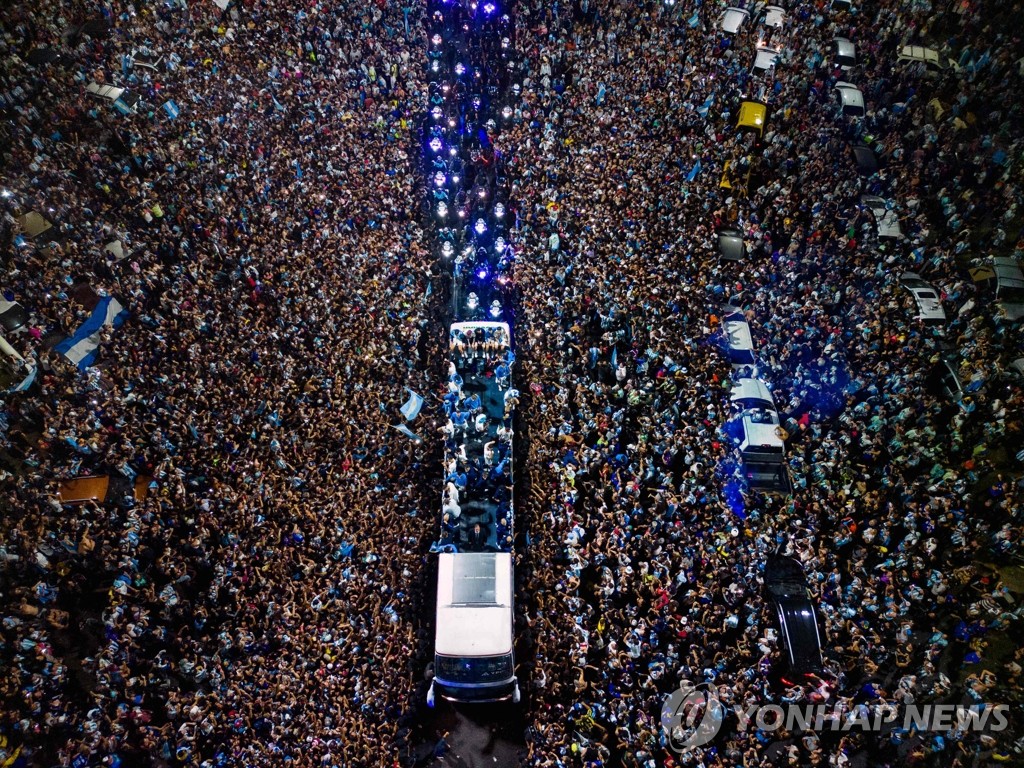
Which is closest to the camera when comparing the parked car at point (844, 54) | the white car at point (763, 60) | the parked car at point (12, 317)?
the parked car at point (12, 317)

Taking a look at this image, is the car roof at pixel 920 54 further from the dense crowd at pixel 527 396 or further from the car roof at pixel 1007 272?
the car roof at pixel 1007 272

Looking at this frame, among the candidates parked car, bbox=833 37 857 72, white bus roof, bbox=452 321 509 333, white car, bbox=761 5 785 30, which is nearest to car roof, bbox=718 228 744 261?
white bus roof, bbox=452 321 509 333

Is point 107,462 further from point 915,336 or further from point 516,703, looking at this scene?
point 915,336

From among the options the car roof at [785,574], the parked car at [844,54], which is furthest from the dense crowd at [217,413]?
the parked car at [844,54]

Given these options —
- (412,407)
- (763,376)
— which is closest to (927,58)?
(763,376)

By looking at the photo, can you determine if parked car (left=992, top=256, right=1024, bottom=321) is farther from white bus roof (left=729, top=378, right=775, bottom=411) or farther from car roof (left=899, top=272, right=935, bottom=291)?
white bus roof (left=729, top=378, right=775, bottom=411)

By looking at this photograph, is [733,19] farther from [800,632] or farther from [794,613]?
[800,632]
